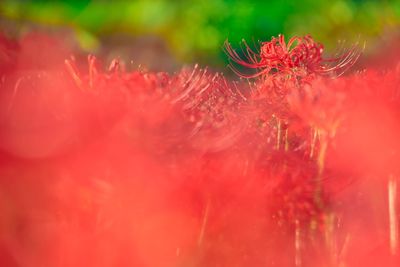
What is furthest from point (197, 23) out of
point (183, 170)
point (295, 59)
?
point (183, 170)

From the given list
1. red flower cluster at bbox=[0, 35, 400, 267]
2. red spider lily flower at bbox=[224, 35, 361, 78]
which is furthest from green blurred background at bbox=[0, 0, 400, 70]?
red flower cluster at bbox=[0, 35, 400, 267]

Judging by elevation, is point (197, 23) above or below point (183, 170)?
above

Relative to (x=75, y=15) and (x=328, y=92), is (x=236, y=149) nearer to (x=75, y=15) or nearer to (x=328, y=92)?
(x=328, y=92)

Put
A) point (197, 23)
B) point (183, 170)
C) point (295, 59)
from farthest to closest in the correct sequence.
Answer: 1. point (197, 23)
2. point (295, 59)
3. point (183, 170)

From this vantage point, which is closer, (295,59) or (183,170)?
(183,170)

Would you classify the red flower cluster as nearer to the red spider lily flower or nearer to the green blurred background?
the red spider lily flower

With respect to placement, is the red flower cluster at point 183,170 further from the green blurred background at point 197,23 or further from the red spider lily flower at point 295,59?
the green blurred background at point 197,23

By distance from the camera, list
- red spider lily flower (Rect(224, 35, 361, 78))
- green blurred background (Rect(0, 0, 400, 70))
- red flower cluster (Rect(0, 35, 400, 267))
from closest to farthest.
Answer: red flower cluster (Rect(0, 35, 400, 267))
red spider lily flower (Rect(224, 35, 361, 78))
green blurred background (Rect(0, 0, 400, 70))

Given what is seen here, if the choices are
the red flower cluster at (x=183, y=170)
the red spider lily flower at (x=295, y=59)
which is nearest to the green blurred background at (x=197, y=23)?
the red spider lily flower at (x=295, y=59)

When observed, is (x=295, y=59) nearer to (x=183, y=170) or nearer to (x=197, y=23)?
(x=183, y=170)
